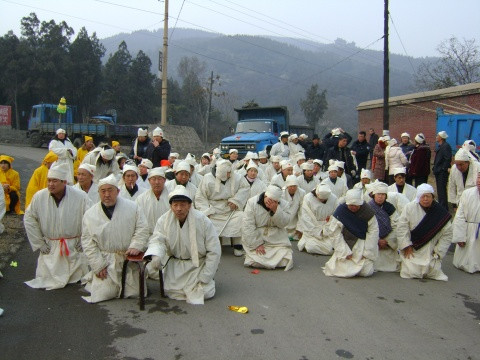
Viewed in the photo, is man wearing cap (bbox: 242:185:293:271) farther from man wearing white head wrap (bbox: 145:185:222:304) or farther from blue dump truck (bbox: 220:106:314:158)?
blue dump truck (bbox: 220:106:314:158)

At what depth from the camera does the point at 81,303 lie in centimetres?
497

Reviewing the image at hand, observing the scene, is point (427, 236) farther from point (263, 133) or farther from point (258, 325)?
point (263, 133)

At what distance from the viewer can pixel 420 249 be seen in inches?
248

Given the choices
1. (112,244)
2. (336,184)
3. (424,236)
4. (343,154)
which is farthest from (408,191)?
(112,244)

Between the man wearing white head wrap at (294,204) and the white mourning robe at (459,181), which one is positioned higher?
the white mourning robe at (459,181)

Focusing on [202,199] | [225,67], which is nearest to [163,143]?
[202,199]

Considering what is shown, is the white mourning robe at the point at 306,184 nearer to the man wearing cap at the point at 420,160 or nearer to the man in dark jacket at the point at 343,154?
the man in dark jacket at the point at 343,154

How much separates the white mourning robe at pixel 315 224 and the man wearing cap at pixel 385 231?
3.56 ft

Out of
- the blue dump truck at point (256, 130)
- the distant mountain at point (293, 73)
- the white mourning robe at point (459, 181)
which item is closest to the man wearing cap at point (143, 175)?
the white mourning robe at point (459, 181)

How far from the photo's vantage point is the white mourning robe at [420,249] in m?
6.20

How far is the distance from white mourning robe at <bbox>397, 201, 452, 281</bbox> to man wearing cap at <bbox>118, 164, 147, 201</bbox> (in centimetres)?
379

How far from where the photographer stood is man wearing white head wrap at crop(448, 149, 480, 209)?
8.39m

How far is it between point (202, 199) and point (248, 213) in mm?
1553

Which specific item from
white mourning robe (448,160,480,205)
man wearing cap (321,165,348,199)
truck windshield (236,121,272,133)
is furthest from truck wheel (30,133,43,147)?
white mourning robe (448,160,480,205)
